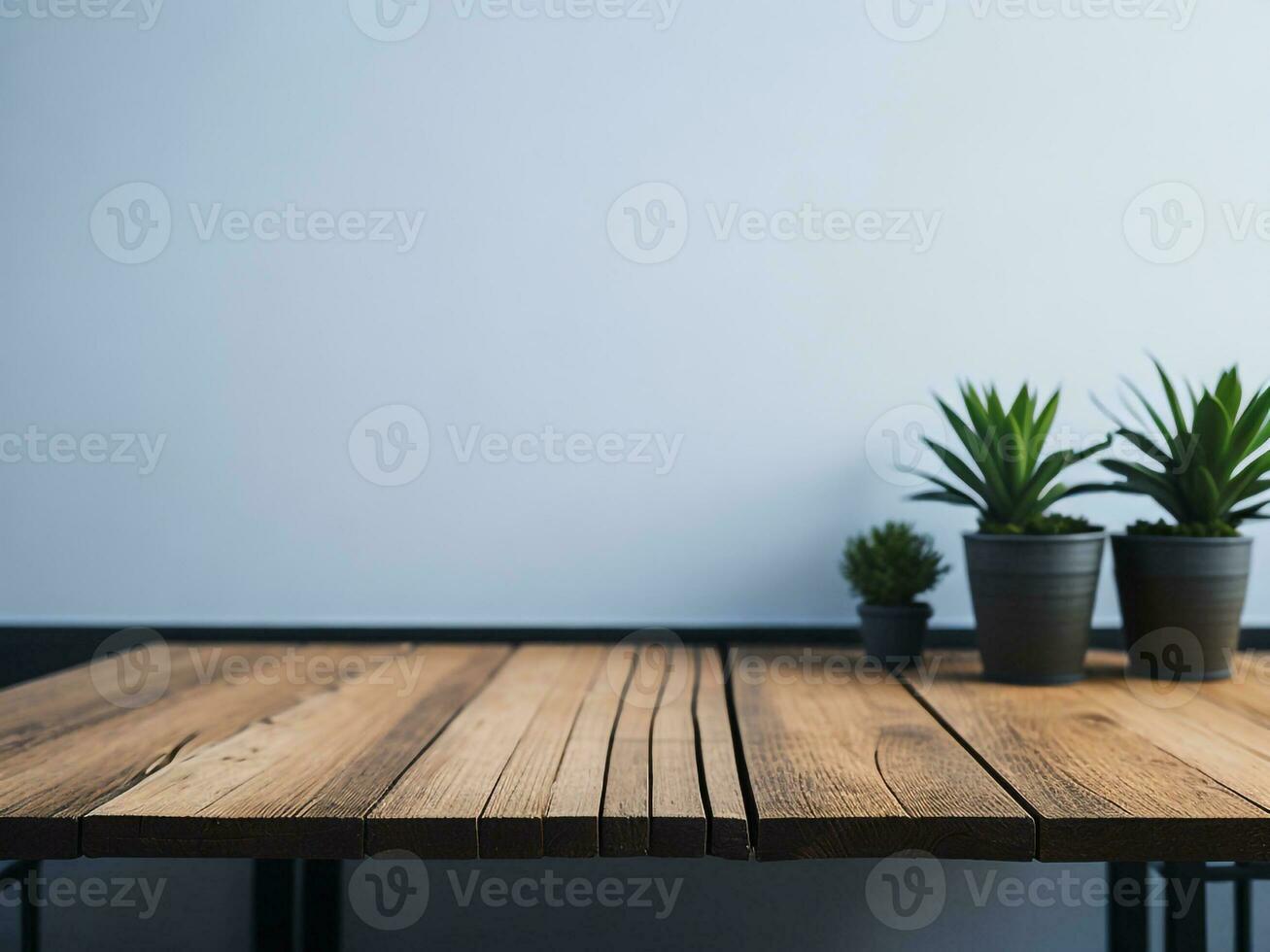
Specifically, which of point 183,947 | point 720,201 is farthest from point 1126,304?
point 183,947

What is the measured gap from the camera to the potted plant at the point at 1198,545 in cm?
114

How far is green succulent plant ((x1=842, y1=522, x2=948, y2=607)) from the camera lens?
125 cm

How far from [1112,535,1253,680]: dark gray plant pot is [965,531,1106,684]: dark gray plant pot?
0.22 feet

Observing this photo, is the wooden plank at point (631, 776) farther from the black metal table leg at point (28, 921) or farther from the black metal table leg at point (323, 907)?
the black metal table leg at point (28, 921)

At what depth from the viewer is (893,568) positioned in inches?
49.4

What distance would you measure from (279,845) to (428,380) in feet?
2.85

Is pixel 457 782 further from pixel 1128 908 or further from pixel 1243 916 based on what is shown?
pixel 1243 916
